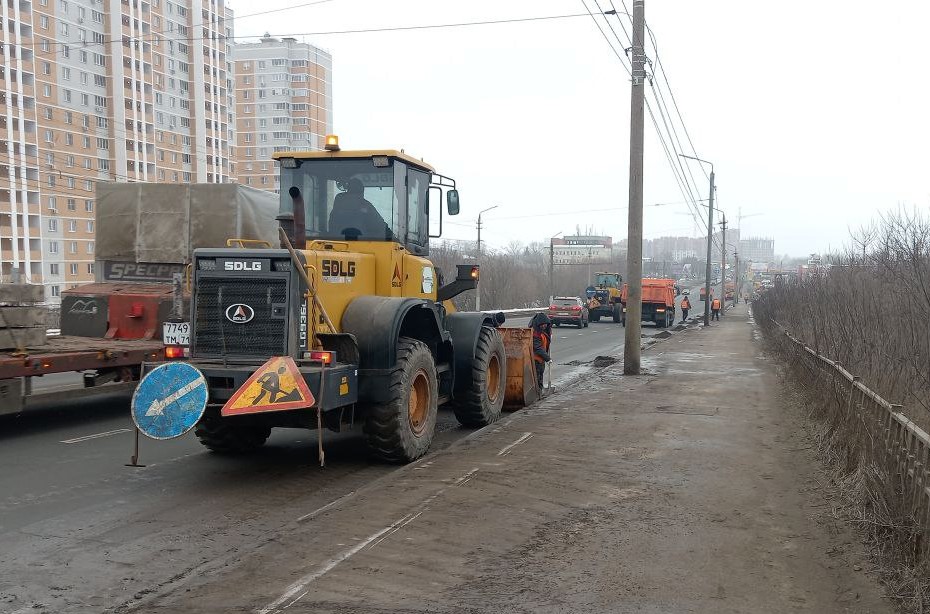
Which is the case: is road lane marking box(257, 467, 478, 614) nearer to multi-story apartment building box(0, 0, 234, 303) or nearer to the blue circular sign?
the blue circular sign

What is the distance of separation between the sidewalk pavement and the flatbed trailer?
477 centimetres

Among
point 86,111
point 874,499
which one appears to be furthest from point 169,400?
point 86,111

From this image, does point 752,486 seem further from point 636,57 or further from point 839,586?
point 636,57

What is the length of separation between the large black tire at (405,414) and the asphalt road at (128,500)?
0.97 feet

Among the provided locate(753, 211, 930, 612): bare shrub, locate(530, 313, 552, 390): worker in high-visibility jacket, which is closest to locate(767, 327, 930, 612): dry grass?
locate(753, 211, 930, 612): bare shrub

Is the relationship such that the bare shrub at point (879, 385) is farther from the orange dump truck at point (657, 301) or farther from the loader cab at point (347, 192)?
the orange dump truck at point (657, 301)

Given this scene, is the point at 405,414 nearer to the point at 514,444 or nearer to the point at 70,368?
the point at 514,444

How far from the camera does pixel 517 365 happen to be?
12680 millimetres

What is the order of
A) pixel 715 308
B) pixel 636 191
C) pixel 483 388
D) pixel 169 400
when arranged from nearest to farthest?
pixel 169 400, pixel 483 388, pixel 636 191, pixel 715 308

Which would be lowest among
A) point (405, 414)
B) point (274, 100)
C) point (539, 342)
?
point (405, 414)

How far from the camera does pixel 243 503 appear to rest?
277 inches

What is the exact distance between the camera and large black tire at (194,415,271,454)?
27.9 ft

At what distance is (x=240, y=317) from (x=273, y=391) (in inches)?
39.7

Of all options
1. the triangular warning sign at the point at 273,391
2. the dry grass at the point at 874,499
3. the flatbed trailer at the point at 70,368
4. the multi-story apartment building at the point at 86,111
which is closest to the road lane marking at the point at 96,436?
the flatbed trailer at the point at 70,368
